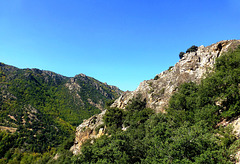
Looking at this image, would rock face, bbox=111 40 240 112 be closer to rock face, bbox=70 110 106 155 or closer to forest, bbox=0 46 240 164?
forest, bbox=0 46 240 164

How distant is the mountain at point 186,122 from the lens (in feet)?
57.1

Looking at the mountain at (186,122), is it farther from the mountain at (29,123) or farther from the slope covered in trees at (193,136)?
the mountain at (29,123)

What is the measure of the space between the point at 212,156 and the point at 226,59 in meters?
25.3

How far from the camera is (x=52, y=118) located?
173625 mm

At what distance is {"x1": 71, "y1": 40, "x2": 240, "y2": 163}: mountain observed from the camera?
17.4 m

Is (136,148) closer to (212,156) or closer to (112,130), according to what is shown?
(212,156)

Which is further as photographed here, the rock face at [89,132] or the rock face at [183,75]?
the rock face at [89,132]

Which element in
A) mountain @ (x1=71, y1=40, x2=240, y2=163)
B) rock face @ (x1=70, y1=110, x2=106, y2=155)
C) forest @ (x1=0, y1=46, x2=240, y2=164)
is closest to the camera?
forest @ (x1=0, y1=46, x2=240, y2=164)

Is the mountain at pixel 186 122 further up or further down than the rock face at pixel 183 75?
further down

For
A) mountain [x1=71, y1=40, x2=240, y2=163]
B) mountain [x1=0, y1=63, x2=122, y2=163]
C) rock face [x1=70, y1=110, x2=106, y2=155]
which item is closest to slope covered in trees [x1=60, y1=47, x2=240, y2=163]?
mountain [x1=71, y1=40, x2=240, y2=163]

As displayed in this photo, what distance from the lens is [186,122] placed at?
25.0 m

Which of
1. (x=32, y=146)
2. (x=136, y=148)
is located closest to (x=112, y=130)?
(x=136, y=148)

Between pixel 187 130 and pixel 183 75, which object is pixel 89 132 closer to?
pixel 183 75

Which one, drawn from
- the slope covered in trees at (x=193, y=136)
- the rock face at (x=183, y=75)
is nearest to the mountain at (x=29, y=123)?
the rock face at (x=183, y=75)
